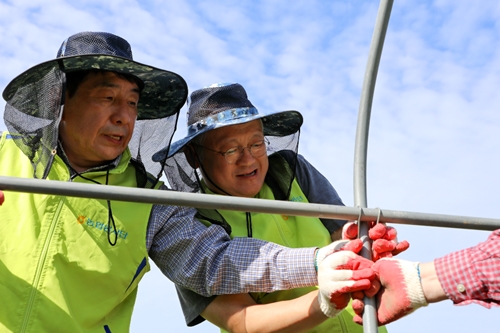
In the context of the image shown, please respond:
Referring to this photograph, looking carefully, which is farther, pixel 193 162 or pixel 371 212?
pixel 193 162

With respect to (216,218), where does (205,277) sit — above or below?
below

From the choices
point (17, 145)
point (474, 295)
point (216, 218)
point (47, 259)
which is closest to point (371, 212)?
point (474, 295)

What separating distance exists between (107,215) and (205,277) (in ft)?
1.96

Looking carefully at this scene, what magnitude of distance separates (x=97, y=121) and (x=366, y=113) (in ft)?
4.76

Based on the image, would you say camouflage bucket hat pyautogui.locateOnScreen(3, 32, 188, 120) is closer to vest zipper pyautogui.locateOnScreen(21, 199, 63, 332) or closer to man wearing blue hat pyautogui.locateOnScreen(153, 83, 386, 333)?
man wearing blue hat pyautogui.locateOnScreen(153, 83, 386, 333)

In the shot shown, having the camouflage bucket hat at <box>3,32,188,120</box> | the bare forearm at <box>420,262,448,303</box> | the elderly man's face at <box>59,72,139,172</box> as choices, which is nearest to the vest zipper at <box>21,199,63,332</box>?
the elderly man's face at <box>59,72,139,172</box>

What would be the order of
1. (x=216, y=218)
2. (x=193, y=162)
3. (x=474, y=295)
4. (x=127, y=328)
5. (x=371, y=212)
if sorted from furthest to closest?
(x=193, y=162) → (x=216, y=218) → (x=127, y=328) → (x=371, y=212) → (x=474, y=295)

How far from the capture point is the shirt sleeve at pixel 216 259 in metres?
3.87

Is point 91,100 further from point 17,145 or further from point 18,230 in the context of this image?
point 18,230

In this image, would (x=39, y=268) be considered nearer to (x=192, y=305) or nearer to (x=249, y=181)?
(x=192, y=305)

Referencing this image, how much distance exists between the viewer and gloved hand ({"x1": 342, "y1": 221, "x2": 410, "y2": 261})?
133 inches

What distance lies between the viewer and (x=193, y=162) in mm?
4863

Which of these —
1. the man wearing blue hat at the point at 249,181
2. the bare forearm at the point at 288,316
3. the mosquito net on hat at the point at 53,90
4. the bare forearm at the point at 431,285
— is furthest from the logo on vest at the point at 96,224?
the bare forearm at the point at 431,285

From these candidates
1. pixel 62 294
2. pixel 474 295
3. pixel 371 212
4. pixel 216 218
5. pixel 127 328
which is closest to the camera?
pixel 474 295
